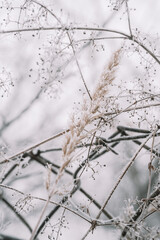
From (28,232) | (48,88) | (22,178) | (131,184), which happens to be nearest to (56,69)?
(48,88)

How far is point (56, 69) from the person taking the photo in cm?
99

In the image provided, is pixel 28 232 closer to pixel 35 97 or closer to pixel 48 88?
pixel 48 88

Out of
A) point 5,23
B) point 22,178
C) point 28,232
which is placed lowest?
point 28,232

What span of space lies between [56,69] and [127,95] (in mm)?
236

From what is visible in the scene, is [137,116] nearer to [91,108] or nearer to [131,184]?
[91,108]

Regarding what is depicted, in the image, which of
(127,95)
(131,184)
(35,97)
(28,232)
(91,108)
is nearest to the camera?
(91,108)

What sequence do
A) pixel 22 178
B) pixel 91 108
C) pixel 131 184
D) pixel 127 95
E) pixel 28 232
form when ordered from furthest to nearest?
pixel 131 184
pixel 22 178
pixel 28 232
pixel 127 95
pixel 91 108

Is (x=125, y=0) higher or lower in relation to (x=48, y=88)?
higher

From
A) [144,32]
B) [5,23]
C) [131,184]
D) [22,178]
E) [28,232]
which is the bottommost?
[28,232]

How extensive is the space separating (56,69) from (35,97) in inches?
51.5

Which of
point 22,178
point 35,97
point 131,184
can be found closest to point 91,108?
point 22,178

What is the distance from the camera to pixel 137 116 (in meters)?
0.99

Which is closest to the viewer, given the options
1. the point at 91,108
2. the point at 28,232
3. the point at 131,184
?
the point at 91,108

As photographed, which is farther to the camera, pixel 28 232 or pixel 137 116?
pixel 28 232
